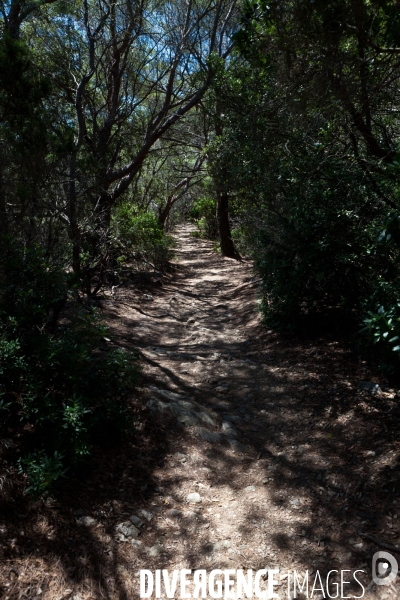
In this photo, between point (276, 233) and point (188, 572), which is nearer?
point (188, 572)

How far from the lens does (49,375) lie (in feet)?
11.7

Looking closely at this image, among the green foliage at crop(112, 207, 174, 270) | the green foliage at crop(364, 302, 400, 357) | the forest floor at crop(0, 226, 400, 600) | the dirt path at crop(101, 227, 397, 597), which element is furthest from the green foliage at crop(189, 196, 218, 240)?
the green foliage at crop(364, 302, 400, 357)

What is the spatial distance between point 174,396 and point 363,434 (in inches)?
82.2

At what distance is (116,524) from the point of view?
3.16 metres

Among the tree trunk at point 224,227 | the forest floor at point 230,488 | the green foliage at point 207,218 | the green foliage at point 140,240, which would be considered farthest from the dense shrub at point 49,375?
the green foliage at point 207,218

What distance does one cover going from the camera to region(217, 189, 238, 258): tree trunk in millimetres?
16906

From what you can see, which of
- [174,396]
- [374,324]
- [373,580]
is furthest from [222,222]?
[373,580]

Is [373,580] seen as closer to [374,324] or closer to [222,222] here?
[374,324]

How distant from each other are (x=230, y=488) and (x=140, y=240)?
10.2 metres

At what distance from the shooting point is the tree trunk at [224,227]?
55.5 ft

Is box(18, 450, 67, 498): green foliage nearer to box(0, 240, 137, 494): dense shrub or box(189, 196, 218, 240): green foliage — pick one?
box(0, 240, 137, 494): dense shrub

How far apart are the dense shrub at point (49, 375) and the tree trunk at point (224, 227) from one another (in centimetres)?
1309

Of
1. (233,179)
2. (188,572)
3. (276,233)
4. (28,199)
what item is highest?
(233,179)

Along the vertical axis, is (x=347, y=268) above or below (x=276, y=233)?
below
